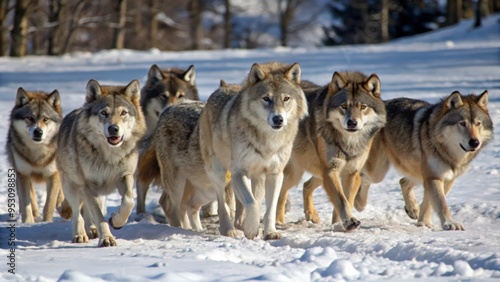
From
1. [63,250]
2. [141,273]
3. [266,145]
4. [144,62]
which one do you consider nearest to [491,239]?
[266,145]

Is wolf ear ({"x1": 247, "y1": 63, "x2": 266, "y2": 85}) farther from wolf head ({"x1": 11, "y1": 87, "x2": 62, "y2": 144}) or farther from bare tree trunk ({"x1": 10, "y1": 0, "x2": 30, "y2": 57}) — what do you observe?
bare tree trunk ({"x1": 10, "y1": 0, "x2": 30, "y2": 57})

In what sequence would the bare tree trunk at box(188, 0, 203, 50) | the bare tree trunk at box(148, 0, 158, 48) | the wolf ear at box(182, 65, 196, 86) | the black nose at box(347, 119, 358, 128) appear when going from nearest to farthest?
the black nose at box(347, 119, 358, 128), the wolf ear at box(182, 65, 196, 86), the bare tree trunk at box(148, 0, 158, 48), the bare tree trunk at box(188, 0, 203, 50)

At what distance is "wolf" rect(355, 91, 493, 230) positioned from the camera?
8.48 metres

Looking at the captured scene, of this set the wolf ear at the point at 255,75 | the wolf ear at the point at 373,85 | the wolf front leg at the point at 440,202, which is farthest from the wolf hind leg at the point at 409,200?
the wolf ear at the point at 255,75

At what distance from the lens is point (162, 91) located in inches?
449

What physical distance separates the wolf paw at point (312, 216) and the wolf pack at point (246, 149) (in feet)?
0.04

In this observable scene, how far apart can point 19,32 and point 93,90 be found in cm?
1879

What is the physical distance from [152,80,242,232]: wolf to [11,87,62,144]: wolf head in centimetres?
145

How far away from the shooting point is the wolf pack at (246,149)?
7.80 m

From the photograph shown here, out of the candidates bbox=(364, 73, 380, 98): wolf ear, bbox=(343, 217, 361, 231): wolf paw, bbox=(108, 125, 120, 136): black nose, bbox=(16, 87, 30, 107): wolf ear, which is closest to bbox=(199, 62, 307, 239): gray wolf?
Result: bbox=(343, 217, 361, 231): wolf paw

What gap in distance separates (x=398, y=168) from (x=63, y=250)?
4203 mm

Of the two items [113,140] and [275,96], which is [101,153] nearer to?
[113,140]

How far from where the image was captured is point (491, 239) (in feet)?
22.5

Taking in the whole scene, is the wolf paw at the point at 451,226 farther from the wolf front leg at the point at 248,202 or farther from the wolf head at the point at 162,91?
the wolf head at the point at 162,91
